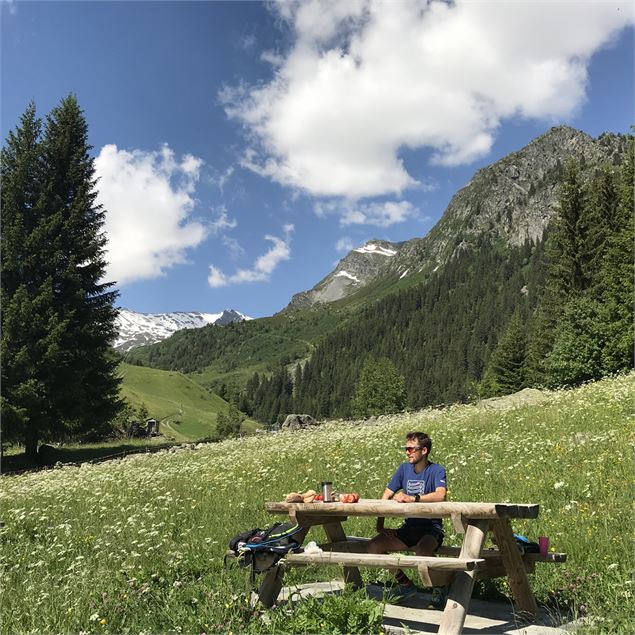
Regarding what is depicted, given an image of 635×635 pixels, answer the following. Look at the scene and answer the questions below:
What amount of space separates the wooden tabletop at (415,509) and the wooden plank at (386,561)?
378 millimetres

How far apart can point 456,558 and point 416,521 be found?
3.49 feet

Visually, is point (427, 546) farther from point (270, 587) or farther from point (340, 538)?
point (270, 587)

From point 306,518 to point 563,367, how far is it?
30231 millimetres

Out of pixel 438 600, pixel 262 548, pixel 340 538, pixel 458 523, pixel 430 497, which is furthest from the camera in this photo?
pixel 340 538

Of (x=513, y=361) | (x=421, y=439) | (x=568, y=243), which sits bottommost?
(x=421, y=439)

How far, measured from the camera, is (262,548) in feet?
17.7

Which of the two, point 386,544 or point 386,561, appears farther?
point 386,544

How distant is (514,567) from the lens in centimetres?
496

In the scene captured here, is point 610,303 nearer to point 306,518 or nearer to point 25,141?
point 306,518

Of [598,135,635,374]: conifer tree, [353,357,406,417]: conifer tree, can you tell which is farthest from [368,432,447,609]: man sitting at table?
[353,357,406,417]: conifer tree

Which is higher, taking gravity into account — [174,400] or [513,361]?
[513,361]

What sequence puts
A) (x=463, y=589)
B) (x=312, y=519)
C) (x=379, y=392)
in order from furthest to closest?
1. (x=379, y=392)
2. (x=312, y=519)
3. (x=463, y=589)

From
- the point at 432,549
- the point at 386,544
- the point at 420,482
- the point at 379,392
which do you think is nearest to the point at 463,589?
the point at 432,549

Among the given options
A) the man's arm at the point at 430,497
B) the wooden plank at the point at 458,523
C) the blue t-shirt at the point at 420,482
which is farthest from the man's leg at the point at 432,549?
the wooden plank at the point at 458,523
